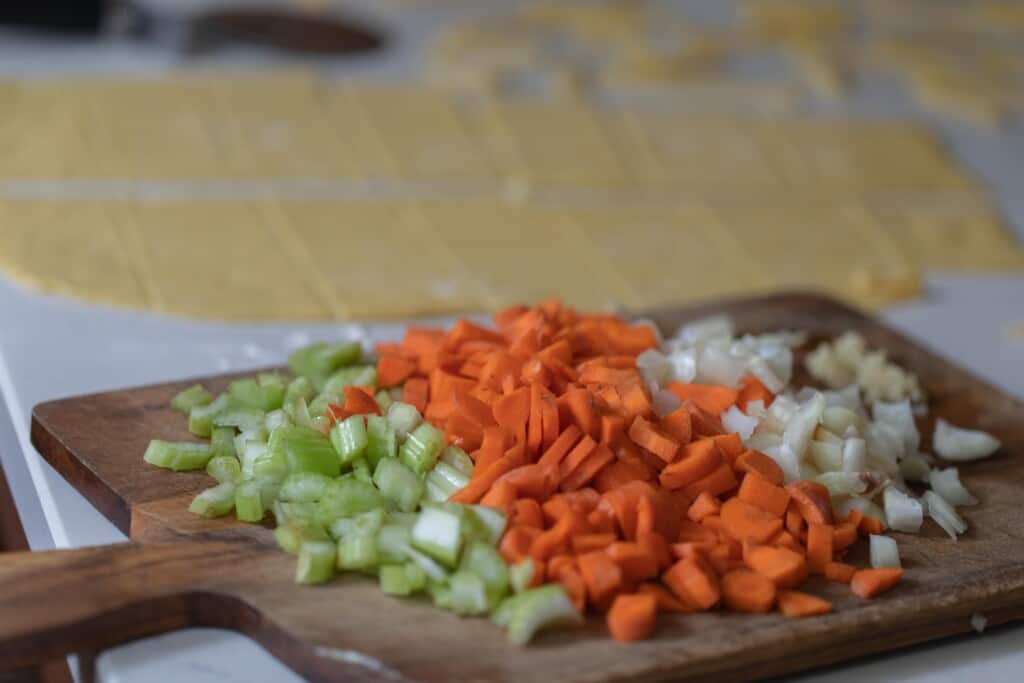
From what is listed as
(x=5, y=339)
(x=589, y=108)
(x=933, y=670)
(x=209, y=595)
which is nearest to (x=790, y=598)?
(x=933, y=670)

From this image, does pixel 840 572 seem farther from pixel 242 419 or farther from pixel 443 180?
pixel 443 180

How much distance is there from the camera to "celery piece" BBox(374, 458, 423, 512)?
1677mm

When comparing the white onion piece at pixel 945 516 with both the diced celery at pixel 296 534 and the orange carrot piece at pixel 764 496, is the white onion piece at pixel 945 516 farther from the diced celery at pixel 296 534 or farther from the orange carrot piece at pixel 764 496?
the diced celery at pixel 296 534

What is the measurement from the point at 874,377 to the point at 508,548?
96cm

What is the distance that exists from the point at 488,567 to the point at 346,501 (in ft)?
0.73

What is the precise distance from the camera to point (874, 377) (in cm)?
226

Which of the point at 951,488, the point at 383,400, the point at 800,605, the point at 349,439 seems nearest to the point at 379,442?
the point at 349,439

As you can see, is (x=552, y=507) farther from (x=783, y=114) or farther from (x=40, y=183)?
(x=783, y=114)

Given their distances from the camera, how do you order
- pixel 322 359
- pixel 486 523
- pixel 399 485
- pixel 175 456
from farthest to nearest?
pixel 322 359 < pixel 175 456 < pixel 399 485 < pixel 486 523

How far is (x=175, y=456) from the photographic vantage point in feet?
5.86

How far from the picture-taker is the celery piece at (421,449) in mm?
1727

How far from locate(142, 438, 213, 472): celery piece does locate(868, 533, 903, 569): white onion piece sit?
0.91 metres

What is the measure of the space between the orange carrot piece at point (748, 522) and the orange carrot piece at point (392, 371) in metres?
0.54

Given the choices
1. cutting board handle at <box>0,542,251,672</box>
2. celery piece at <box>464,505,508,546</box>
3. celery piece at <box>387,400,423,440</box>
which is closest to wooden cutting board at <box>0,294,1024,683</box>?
cutting board handle at <box>0,542,251,672</box>
